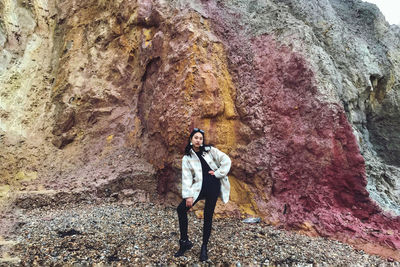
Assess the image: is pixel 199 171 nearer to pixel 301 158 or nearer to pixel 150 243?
pixel 150 243

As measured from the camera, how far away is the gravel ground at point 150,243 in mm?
3826

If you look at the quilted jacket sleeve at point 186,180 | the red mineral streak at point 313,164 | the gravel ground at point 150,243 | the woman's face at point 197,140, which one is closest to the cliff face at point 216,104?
the red mineral streak at point 313,164

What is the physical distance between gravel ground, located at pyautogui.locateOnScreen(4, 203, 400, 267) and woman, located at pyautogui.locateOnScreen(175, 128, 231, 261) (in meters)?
0.51

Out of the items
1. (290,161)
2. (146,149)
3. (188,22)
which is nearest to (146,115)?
(146,149)

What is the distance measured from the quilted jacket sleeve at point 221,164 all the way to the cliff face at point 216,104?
1958 millimetres

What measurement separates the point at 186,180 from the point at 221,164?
54 cm

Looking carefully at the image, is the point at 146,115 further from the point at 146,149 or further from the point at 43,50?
the point at 43,50

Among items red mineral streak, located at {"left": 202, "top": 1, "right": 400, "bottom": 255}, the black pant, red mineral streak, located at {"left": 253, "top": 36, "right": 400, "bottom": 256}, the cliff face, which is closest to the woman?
the black pant

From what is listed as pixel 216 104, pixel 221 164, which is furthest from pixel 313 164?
pixel 221 164

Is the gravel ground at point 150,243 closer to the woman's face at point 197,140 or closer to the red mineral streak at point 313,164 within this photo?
the red mineral streak at point 313,164

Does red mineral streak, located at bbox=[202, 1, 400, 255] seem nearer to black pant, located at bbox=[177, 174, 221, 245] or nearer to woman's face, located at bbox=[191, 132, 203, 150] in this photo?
black pant, located at bbox=[177, 174, 221, 245]

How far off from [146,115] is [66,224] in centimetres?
318

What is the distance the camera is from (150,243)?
423 centimetres

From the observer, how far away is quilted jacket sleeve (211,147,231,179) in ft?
11.9
